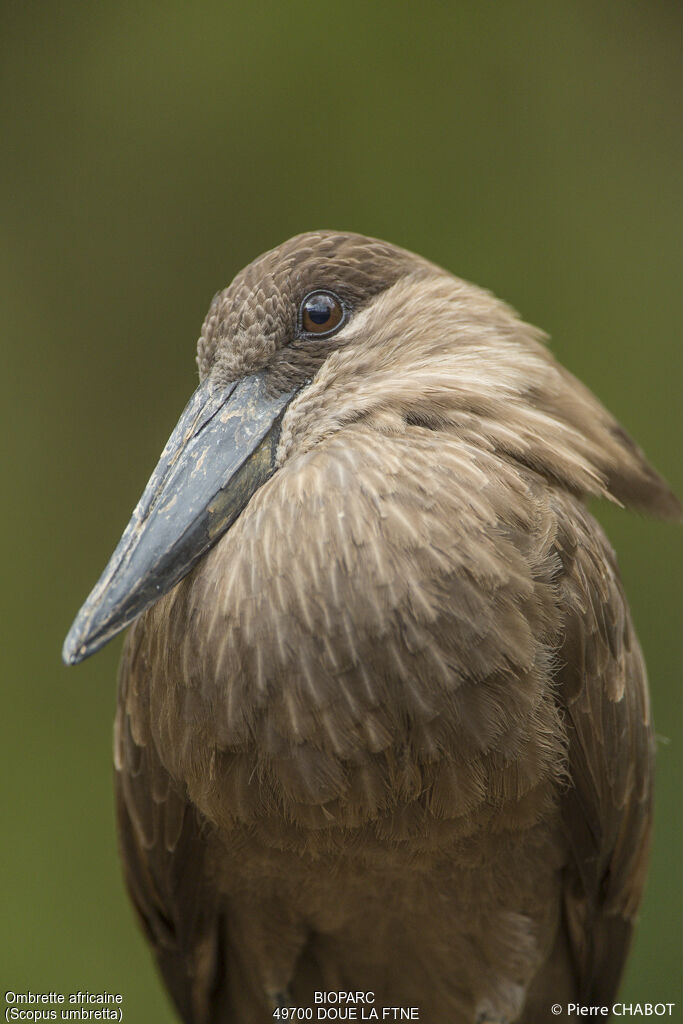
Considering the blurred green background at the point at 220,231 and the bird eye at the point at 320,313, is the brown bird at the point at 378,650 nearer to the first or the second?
the bird eye at the point at 320,313

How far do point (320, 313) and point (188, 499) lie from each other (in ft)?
0.98

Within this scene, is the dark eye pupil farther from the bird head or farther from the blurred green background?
the blurred green background

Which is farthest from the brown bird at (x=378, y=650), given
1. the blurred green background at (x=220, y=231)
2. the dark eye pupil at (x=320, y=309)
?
the blurred green background at (x=220, y=231)

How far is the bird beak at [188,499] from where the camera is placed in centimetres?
118

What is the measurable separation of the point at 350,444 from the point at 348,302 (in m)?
0.24

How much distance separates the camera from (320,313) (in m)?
1.38

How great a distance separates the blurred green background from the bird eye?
1187 mm

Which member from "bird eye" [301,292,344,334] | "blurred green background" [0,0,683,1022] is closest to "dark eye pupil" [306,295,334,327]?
"bird eye" [301,292,344,334]

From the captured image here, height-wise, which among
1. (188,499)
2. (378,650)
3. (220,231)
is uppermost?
(220,231)

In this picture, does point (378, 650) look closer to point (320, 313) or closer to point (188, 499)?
point (188, 499)

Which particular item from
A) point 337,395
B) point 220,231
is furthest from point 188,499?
point 220,231

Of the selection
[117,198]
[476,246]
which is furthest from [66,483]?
[476,246]

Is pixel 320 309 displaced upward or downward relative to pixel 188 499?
upward

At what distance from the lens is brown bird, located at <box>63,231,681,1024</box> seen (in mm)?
1177
